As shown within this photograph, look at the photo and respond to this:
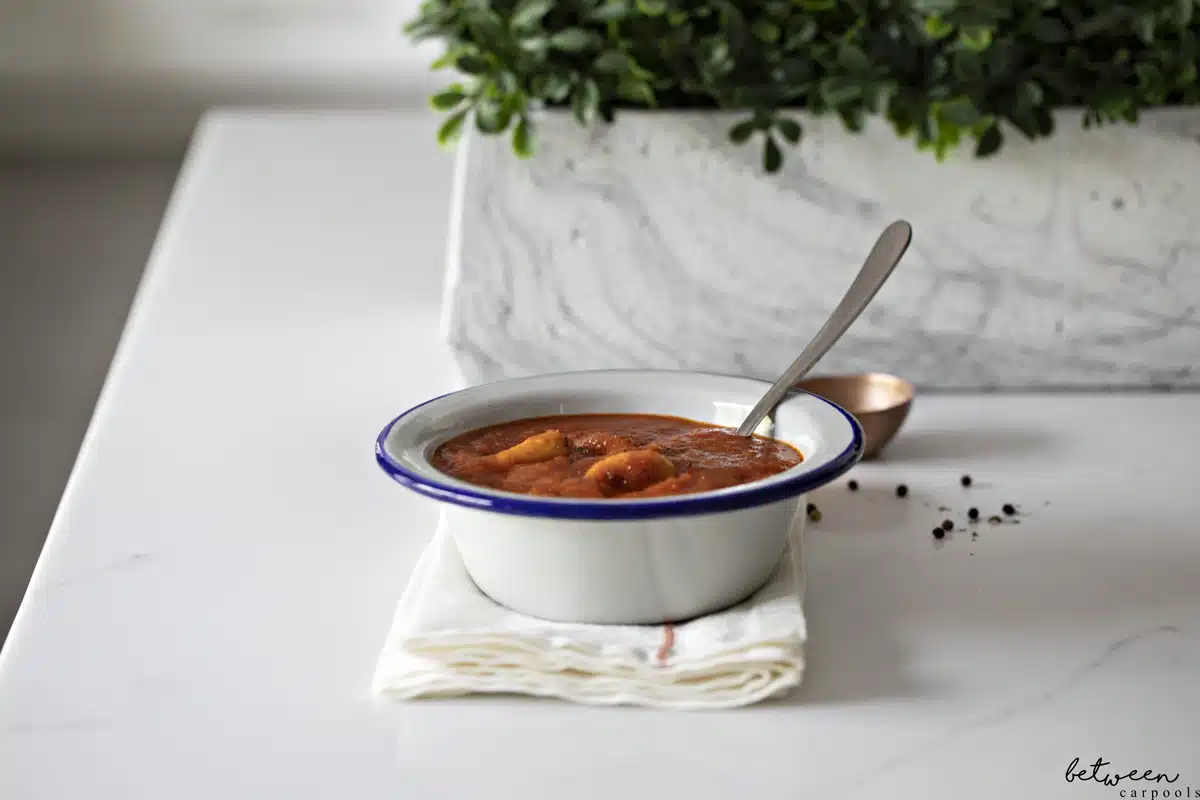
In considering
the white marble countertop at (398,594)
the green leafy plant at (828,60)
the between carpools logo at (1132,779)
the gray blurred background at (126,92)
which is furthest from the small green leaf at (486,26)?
the gray blurred background at (126,92)

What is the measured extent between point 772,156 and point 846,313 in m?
0.28

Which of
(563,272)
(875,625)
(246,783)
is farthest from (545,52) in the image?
(246,783)

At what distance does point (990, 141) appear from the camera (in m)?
1.31

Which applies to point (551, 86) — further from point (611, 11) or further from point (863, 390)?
point (863, 390)

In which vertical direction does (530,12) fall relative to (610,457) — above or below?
above

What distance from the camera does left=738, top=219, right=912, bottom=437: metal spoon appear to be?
1.03 metres

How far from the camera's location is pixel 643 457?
908 millimetres

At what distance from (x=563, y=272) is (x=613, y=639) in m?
0.57

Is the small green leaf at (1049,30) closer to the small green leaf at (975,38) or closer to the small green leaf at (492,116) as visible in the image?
the small green leaf at (975,38)

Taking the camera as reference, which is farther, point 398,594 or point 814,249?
point 814,249

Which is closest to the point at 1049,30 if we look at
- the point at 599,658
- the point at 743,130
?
the point at 743,130

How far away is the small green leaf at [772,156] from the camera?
131 centimetres

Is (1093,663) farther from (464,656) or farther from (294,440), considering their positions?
(294,440)

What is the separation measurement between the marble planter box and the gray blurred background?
2.41 meters
